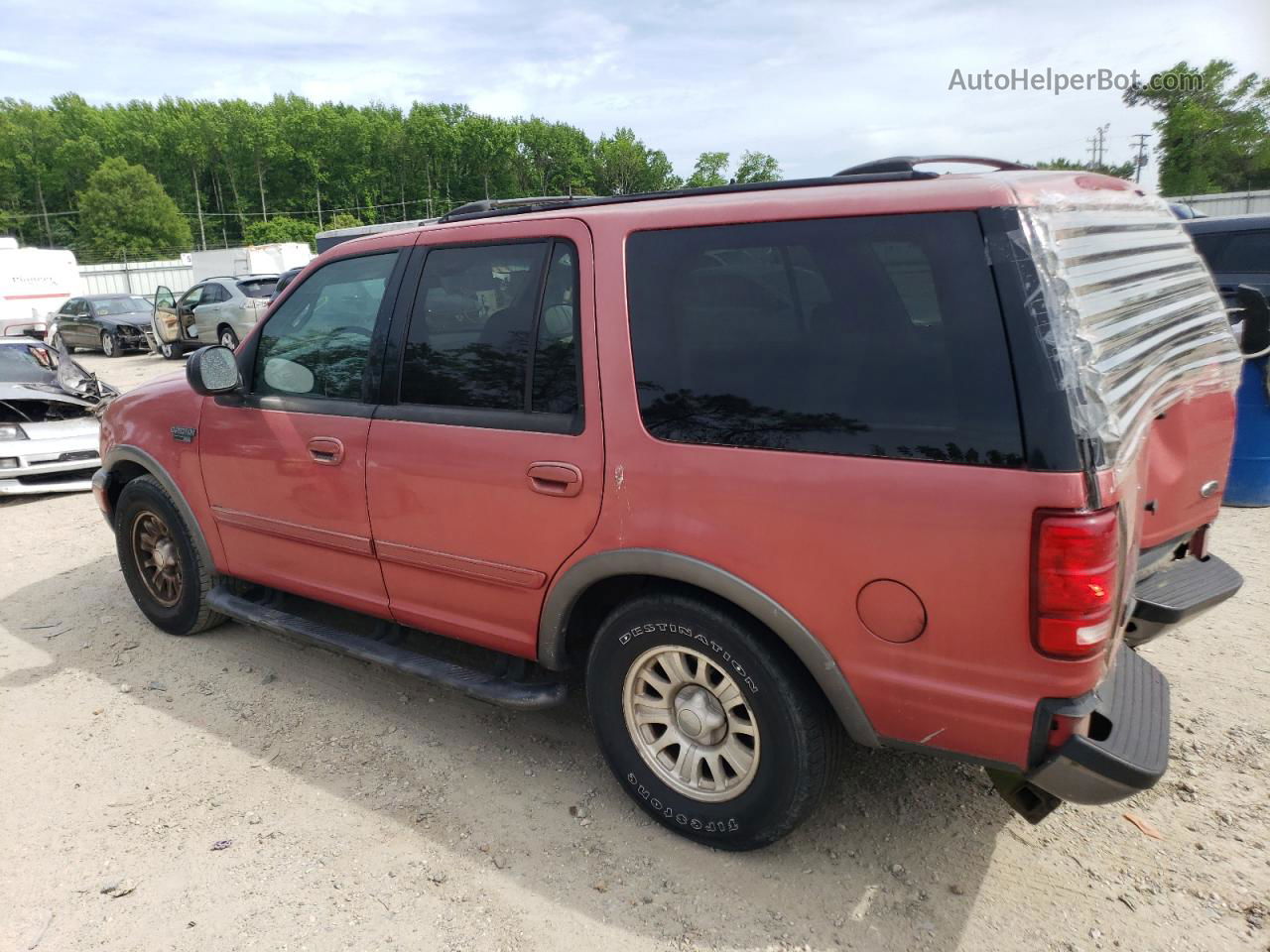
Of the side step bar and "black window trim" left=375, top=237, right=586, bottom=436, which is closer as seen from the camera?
"black window trim" left=375, top=237, right=586, bottom=436

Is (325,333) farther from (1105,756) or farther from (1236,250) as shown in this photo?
(1236,250)

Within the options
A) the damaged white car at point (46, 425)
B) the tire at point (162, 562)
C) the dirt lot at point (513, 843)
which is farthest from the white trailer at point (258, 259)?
the dirt lot at point (513, 843)

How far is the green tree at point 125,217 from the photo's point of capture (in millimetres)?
74688

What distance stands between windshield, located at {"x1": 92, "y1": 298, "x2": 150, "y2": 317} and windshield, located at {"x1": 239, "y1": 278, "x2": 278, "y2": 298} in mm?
5815

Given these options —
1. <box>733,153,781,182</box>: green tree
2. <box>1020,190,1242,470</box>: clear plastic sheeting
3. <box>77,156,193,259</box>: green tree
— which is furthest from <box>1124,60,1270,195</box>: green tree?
<box>77,156,193,259</box>: green tree

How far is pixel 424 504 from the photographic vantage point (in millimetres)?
3129

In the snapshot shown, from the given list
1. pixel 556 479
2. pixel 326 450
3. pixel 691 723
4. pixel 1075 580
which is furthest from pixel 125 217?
pixel 1075 580

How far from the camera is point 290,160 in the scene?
102 m

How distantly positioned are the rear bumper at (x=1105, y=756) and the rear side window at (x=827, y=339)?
0.69 metres

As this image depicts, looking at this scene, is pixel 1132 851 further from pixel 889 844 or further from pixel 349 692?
pixel 349 692

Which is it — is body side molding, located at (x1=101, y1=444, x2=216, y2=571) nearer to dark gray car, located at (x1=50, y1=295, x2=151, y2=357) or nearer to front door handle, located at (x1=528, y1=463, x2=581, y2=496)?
front door handle, located at (x1=528, y1=463, x2=581, y2=496)

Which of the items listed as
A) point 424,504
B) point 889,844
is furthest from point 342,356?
point 889,844

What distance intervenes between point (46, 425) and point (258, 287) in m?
11.4

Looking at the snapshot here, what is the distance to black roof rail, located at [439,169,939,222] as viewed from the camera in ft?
8.20
